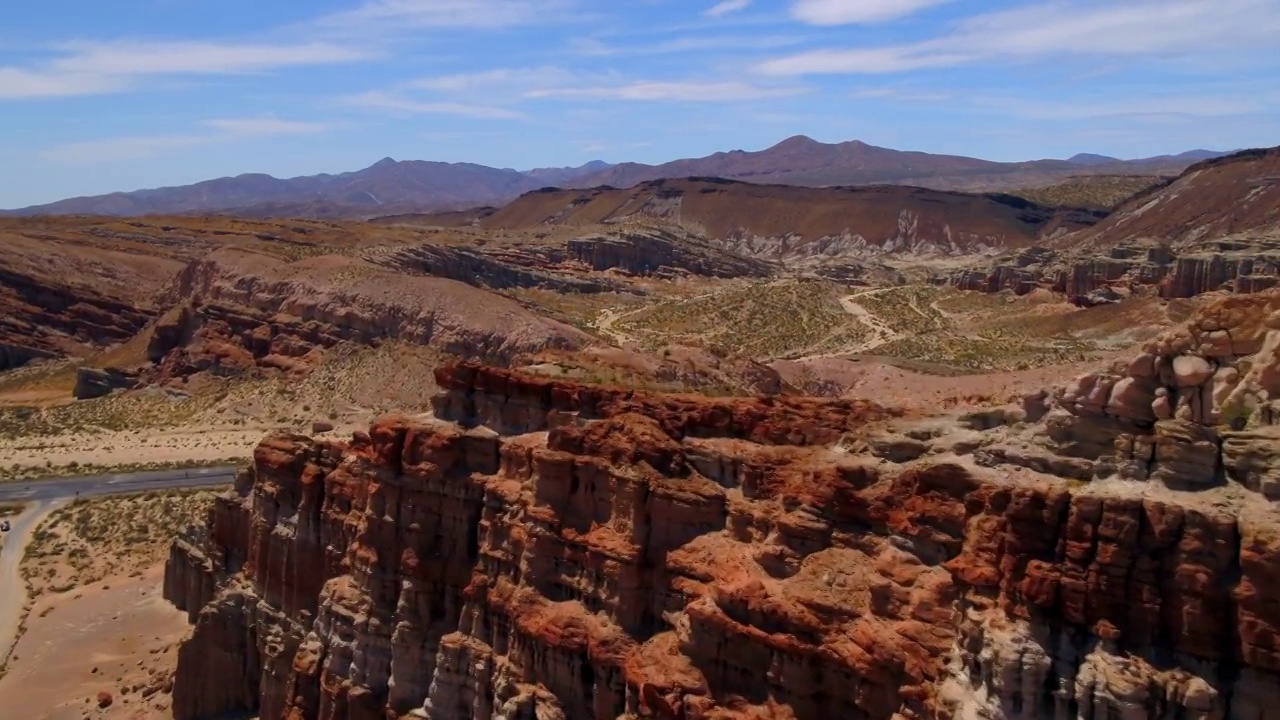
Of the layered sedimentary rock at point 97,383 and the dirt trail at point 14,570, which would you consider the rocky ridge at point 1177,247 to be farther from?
the layered sedimentary rock at point 97,383

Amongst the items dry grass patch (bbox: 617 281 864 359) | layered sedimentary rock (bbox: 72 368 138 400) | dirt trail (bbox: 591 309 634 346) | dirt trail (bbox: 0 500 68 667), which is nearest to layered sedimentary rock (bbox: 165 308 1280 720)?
dirt trail (bbox: 0 500 68 667)

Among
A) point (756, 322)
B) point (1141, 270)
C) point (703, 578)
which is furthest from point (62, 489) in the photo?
point (1141, 270)

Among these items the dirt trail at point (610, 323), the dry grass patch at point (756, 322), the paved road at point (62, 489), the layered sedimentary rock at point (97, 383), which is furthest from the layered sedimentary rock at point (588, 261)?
the paved road at point (62, 489)

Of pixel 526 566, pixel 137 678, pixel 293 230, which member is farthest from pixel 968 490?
pixel 293 230

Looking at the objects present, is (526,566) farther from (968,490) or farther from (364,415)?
(364,415)

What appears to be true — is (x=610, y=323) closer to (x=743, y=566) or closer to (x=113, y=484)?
(x=113, y=484)

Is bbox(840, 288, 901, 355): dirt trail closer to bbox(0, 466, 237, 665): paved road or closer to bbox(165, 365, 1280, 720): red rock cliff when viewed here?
bbox(0, 466, 237, 665): paved road

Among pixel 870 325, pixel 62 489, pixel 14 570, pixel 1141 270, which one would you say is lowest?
pixel 14 570
